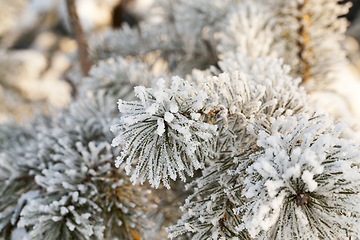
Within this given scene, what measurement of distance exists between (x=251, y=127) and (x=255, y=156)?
3cm

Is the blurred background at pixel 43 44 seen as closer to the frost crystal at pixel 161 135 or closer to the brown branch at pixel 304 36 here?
the brown branch at pixel 304 36

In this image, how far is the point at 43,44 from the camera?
10.6 ft

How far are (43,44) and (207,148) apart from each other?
12.1 feet

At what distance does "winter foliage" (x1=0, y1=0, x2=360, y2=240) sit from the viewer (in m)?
0.22

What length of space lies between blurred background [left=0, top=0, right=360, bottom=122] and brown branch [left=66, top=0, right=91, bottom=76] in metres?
1.82

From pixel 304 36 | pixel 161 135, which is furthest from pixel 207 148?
pixel 304 36

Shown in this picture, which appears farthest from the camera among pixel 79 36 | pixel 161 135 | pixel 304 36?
pixel 79 36

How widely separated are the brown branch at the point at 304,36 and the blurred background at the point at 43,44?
85.5 inches

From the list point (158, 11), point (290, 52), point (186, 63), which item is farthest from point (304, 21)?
point (158, 11)

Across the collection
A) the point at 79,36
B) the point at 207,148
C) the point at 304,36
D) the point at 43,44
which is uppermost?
the point at 43,44

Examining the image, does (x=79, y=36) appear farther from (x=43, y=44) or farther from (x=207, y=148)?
(x=43, y=44)

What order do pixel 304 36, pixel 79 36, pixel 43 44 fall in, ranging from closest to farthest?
1. pixel 304 36
2. pixel 79 36
3. pixel 43 44

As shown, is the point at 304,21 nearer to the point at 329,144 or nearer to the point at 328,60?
the point at 328,60

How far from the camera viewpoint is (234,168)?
29 centimetres
